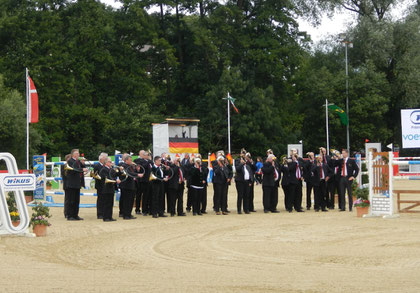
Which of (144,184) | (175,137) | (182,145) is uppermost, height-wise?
(175,137)

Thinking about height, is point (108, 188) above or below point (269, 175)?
below

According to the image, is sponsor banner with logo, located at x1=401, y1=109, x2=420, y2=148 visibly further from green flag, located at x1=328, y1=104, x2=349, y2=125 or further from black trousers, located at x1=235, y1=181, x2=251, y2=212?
green flag, located at x1=328, y1=104, x2=349, y2=125

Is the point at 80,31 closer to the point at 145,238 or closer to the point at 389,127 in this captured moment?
the point at 389,127

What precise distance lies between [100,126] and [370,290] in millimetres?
44272

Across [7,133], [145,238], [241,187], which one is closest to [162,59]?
[7,133]

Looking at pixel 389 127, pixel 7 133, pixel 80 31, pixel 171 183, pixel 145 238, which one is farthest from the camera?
pixel 389 127

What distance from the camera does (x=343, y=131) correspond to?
56.4 meters

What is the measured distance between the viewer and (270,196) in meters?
21.2

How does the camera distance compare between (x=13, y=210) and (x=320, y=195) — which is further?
(x=320, y=195)

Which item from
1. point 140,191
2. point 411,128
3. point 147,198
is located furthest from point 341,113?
point 147,198

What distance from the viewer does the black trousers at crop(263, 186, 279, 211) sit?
69.0ft

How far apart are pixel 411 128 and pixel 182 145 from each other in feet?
63.8

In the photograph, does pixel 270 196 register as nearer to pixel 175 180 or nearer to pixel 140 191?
pixel 175 180

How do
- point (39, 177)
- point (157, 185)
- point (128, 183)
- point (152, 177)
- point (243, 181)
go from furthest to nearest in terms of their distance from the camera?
point (39, 177)
point (243, 181)
point (157, 185)
point (152, 177)
point (128, 183)
